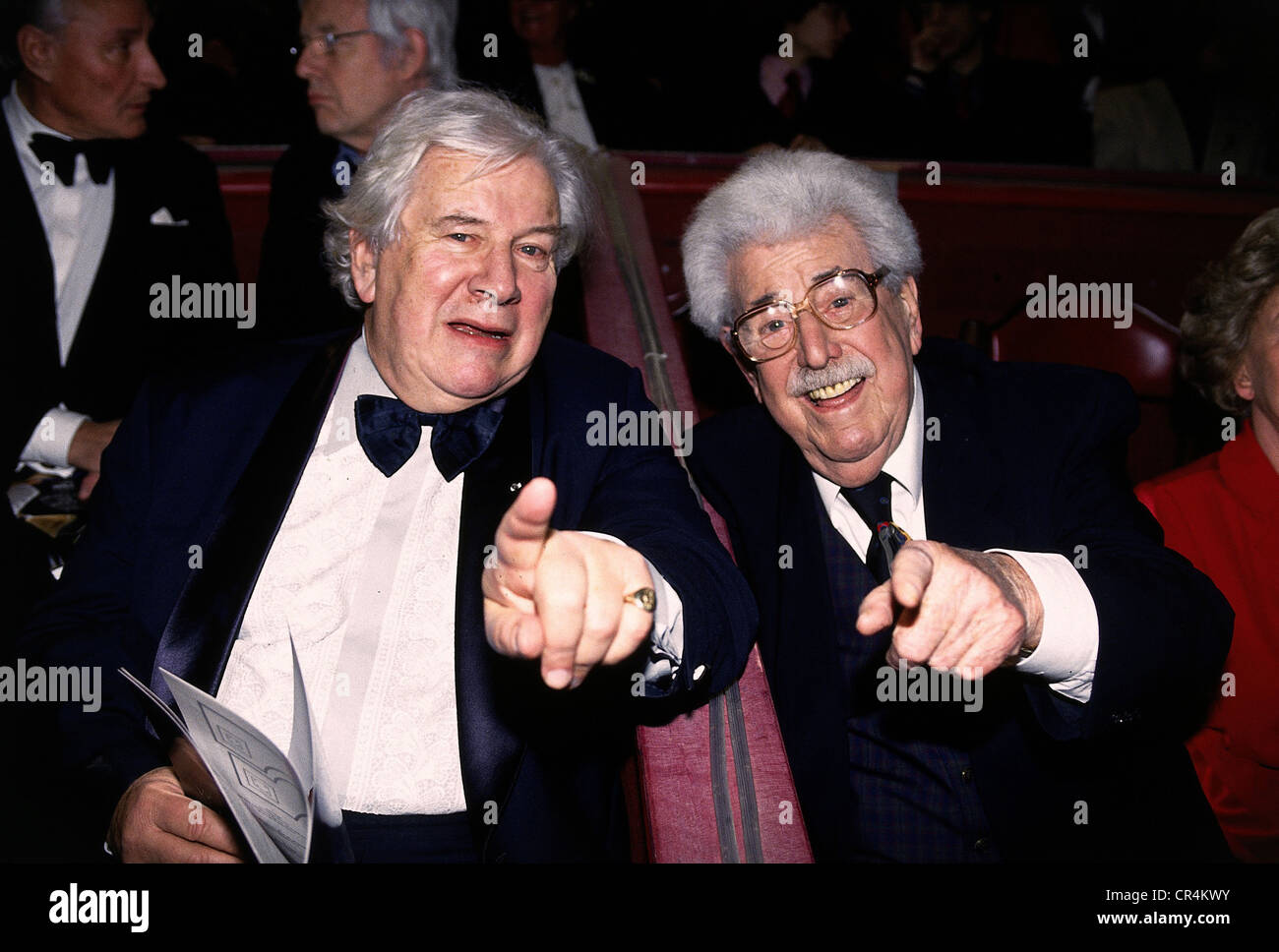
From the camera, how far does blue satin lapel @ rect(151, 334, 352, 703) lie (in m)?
1.23

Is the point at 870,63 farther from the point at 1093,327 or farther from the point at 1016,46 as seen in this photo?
the point at 1093,327

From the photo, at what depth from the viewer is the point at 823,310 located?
1.38 meters

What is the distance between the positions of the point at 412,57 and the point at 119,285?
0.82 metres

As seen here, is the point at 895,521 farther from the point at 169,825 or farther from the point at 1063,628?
the point at 169,825

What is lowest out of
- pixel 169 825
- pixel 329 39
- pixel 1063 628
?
pixel 169 825

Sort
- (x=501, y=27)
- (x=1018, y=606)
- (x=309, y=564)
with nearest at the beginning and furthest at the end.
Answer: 1. (x=1018, y=606)
2. (x=309, y=564)
3. (x=501, y=27)

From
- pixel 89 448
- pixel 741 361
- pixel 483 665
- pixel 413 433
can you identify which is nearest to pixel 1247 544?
pixel 741 361

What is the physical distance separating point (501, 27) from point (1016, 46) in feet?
5.56

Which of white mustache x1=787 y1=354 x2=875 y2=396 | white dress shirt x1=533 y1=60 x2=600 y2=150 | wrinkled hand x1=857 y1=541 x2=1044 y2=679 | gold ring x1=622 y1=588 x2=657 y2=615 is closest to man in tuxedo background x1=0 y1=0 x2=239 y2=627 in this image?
white dress shirt x1=533 y1=60 x2=600 y2=150

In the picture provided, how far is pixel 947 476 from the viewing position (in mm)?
1351

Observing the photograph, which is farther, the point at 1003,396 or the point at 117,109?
the point at 117,109

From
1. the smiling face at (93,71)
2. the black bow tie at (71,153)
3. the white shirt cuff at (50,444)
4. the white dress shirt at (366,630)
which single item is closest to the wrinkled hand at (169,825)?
the white dress shirt at (366,630)

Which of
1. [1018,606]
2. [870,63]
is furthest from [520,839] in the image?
[870,63]

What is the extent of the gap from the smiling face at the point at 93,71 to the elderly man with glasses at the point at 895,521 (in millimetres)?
1389
